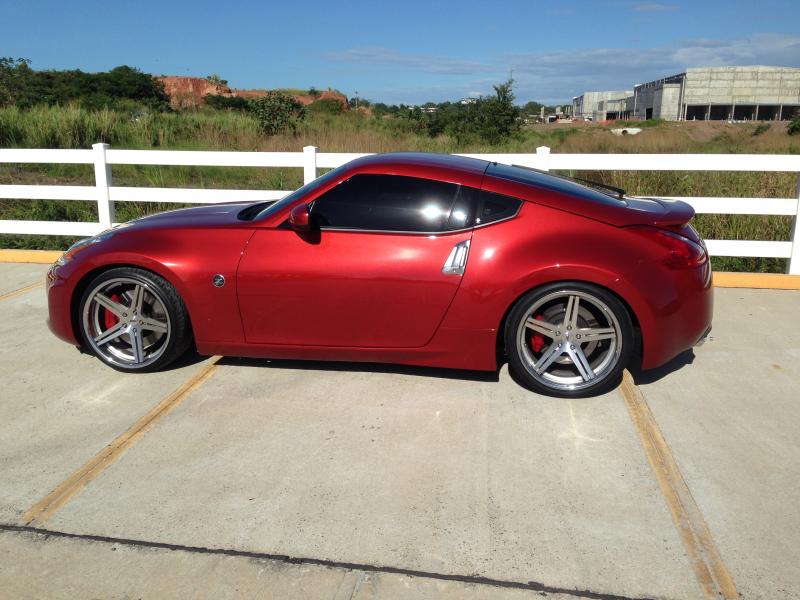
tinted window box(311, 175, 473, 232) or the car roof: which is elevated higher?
the car roof

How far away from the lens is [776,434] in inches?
159

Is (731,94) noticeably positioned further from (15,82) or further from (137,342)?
(137,342)

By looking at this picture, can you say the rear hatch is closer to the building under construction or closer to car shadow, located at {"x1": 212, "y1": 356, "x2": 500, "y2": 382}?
car shadow, located at {"x1": 212, "y1": 356, "x2": 500, "y2": 382}

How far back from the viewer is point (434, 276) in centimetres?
435

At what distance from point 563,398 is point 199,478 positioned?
7.36 ft

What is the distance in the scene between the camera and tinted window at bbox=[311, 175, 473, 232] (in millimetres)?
4441

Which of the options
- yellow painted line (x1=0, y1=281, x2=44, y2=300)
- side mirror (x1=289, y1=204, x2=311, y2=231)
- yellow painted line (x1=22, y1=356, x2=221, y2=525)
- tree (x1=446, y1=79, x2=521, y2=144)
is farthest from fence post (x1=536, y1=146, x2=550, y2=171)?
tree (x1=446, y1=79, x2=521, y2=144)

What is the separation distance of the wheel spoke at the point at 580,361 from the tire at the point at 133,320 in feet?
8.15

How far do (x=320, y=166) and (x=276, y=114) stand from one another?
16418 millimetres

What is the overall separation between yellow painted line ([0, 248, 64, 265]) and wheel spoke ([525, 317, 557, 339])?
235 inches

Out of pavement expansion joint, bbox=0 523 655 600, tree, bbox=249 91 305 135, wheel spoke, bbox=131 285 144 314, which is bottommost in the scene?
pavement expansion joint, bbox=0 523 655 600

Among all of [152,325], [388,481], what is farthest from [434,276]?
[152,325]

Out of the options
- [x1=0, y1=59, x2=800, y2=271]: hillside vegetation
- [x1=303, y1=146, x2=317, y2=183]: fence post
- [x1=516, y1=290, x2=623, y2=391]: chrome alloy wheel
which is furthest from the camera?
[x1=0, y1=59, x2=800, y2=271]: hillside vegetation

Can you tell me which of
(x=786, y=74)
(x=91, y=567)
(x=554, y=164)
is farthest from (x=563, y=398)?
(x=786, y=74)
